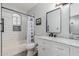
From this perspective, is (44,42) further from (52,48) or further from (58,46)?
(58,46)

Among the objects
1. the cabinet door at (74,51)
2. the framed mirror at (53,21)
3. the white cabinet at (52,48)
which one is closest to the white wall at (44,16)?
the framed mirror at (53,21)

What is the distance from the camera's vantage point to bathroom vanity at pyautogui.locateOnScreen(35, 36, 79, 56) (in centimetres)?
94

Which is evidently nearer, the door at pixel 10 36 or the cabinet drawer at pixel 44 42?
the cabinet drawer at pixel 44 42

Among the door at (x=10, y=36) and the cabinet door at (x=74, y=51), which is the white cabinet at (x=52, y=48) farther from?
the door at (x=10, y=36)

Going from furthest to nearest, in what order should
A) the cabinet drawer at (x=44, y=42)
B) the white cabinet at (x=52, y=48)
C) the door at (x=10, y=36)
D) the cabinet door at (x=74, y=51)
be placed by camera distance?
the door at (x=10, y=36)
the cabinet drawer at (x=44, y=42)
the white cabinet at (x=52, y=48)
the cabinet door at (x=74, y=51)

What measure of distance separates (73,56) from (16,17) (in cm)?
127

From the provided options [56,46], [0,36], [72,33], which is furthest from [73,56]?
[0,36]

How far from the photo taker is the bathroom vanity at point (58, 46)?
0.94 m

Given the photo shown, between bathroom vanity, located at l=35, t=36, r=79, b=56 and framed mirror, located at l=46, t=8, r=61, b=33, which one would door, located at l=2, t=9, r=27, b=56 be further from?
framed mirror, located at l=46, t=8, r=61, b=33

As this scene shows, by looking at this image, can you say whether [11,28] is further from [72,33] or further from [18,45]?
[72,33]

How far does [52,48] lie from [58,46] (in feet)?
0.55

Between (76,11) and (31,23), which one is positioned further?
(31,23)

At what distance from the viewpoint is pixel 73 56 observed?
0.93 metres

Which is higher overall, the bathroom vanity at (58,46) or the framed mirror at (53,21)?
the framed mirror at (53,21)
